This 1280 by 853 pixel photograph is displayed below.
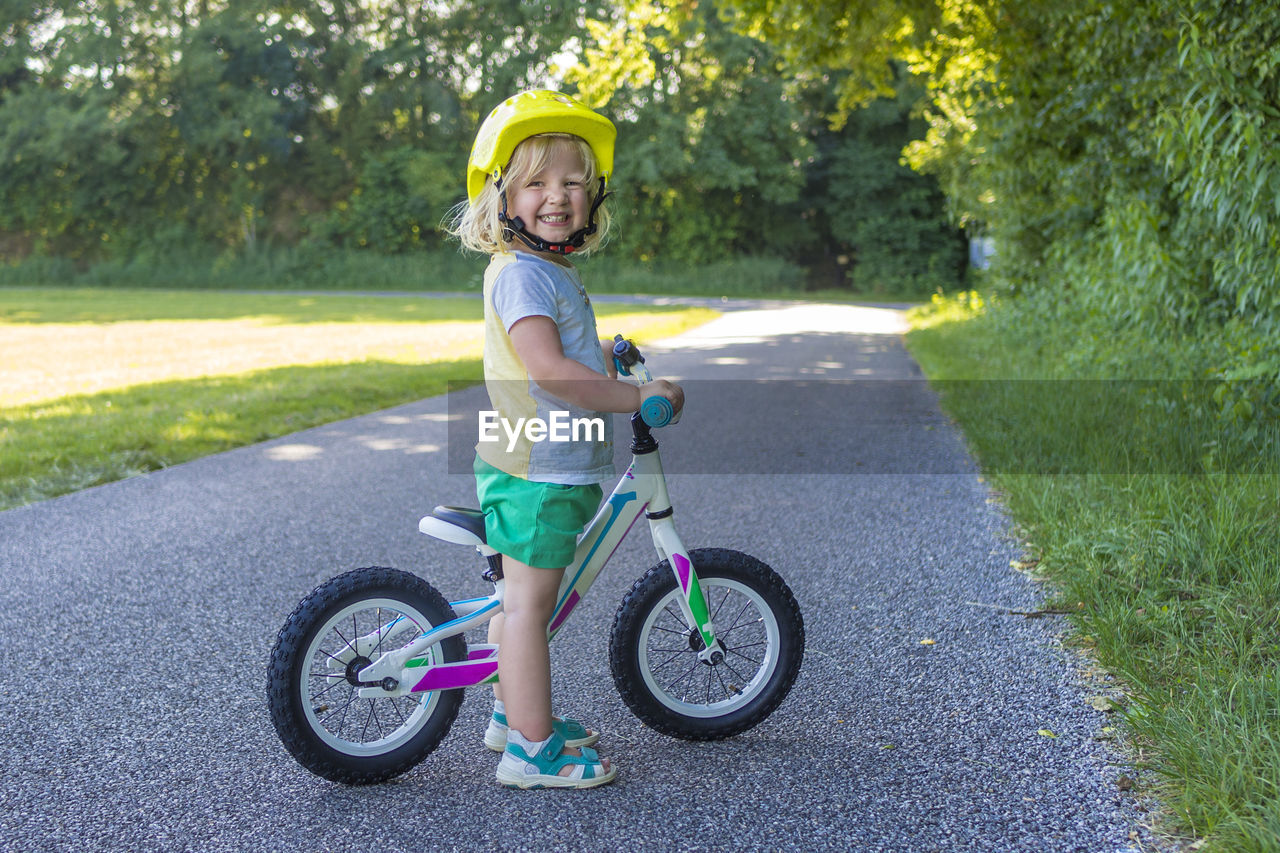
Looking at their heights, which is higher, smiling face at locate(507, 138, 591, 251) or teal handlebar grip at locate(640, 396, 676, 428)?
smiling face at locate(507, 138, 591, 251)

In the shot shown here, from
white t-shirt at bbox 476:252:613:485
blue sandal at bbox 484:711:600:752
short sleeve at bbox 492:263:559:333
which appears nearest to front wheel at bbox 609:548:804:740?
blue sandal at bbox 484:711:600:752

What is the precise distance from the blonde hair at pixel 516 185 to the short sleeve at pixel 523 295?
4.9 inches

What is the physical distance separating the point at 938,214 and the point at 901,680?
1677 inches

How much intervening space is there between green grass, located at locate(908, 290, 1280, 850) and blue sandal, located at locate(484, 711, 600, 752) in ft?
4.61

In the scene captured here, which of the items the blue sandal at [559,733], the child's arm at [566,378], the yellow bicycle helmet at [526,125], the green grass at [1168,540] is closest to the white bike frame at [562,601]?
the blue sandal at [559,733]

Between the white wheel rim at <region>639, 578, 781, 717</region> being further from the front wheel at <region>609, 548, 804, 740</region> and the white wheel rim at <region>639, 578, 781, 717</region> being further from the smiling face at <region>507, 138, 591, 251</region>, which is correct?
the smiling face at <region>507, 138, 591, 251</region>

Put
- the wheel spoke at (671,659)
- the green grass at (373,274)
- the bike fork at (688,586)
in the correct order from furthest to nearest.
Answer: the green grass at (373,274), the wheel spoke at (671,659), the bike fork at (688,586)

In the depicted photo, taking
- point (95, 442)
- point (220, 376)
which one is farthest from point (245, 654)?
point (220, 376)

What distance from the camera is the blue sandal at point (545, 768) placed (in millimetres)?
2668

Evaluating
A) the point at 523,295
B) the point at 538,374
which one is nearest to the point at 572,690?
the point at 538,374

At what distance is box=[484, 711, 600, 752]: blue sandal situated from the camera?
2779mm

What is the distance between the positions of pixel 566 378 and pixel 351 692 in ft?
3.41

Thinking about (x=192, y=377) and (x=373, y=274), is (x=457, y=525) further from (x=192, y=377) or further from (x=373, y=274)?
(x=373, y=274)

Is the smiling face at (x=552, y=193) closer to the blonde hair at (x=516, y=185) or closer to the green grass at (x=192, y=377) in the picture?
the blonde hair at (x=516, y=185)
